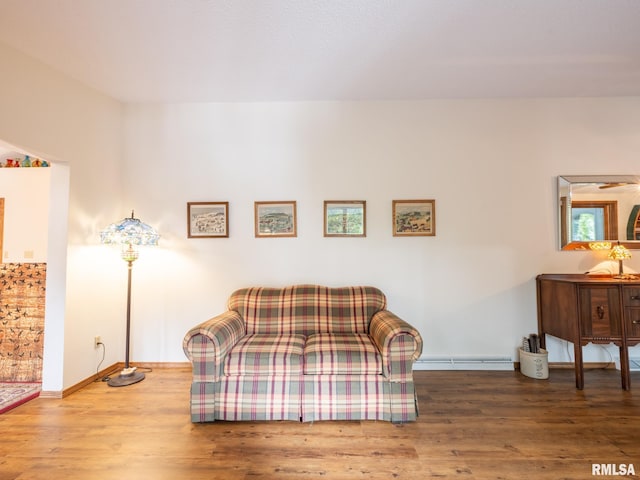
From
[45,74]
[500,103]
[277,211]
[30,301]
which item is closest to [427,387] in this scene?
[277,211]

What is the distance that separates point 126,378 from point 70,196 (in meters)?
1.67

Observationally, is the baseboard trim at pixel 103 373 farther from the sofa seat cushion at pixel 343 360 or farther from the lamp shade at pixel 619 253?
the lamp shade at pixel 619 253

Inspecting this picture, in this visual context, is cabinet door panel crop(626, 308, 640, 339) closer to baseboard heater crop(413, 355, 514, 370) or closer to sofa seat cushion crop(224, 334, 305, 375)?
baseboard heater crop(413, 355, 514, 370)

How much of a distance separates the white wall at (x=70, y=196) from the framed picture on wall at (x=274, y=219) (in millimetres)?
1468

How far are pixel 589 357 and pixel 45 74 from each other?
546cm

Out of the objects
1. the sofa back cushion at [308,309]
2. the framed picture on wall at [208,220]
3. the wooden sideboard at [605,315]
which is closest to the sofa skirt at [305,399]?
the sofa back cushion at [308,309]

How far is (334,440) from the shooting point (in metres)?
1.81

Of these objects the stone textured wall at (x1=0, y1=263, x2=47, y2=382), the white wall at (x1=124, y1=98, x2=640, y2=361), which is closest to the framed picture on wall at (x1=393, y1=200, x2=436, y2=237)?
the white wall at (x1=124, y1=98, x2=640, y2=361)

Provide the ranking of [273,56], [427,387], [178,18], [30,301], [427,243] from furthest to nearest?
[427,243], [30,301], [427,387], [273,56], [178,18]

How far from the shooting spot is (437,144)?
304cm

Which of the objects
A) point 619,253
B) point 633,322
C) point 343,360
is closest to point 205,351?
point 343,360

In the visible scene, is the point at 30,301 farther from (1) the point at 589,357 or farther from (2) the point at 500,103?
(1) the point at 589,357

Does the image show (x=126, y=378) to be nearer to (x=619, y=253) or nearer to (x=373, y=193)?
(x=373, y=193)

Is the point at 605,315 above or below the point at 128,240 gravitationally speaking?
below
